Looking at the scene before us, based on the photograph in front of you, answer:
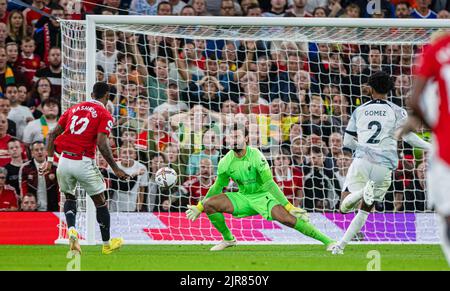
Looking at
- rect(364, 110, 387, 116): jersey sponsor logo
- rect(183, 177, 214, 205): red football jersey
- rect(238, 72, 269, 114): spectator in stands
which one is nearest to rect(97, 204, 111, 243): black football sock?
rect(183, 177, 214, 205): red football jersey

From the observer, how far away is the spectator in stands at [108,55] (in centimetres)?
1756

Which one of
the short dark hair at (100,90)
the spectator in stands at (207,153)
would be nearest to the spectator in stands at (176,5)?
the spectator in stands at (207,153)

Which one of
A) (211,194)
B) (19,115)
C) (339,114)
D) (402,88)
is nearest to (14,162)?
(19,115)

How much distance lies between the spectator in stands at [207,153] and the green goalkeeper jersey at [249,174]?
2.98 metres

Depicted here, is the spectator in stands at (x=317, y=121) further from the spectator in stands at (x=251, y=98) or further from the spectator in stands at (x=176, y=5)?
the spectator in stands at (x=176, y=5)

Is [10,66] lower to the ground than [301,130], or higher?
higher

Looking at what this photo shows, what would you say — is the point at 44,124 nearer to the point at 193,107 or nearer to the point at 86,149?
the point at 193,107

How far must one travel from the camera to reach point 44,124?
669 inches

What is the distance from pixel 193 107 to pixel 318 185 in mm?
2503

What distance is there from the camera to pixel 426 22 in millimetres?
15180

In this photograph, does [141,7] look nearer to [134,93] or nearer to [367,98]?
[134,93]

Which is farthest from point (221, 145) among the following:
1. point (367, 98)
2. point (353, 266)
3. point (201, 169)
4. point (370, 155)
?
point (353, 266)

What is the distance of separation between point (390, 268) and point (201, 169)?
6255 millimetres

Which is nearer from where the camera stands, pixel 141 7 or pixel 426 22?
pixel 426 22
